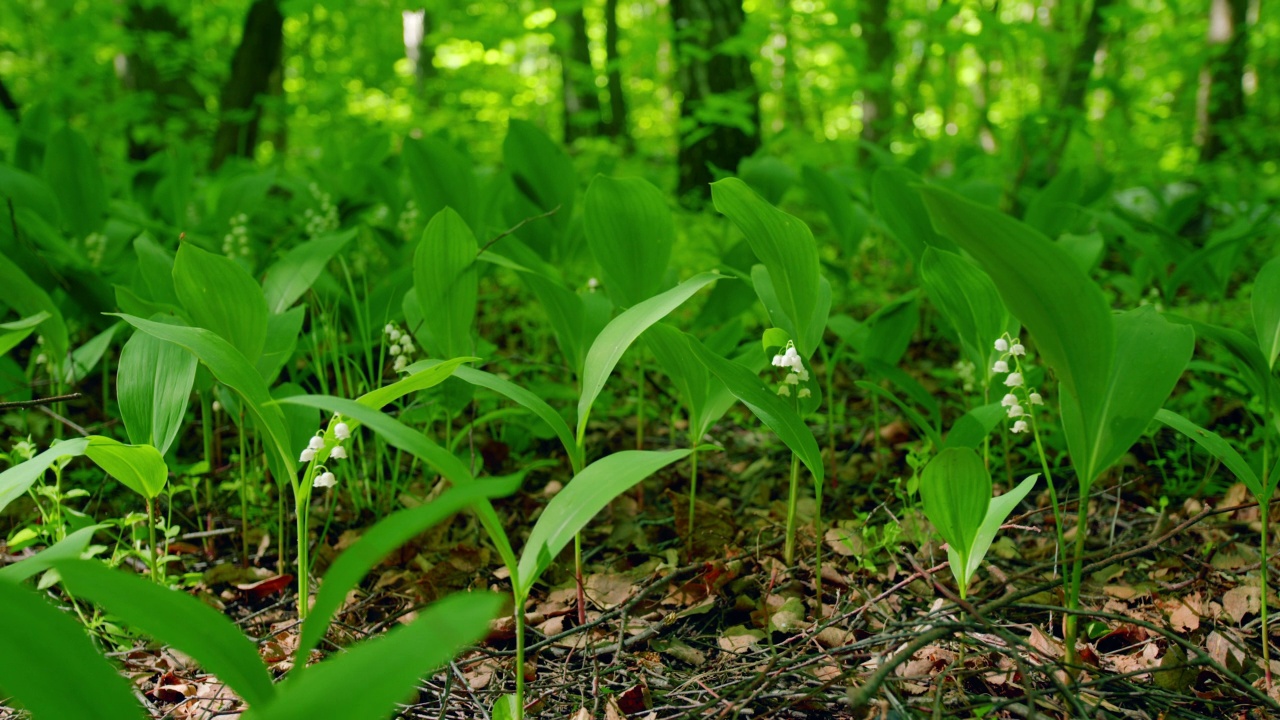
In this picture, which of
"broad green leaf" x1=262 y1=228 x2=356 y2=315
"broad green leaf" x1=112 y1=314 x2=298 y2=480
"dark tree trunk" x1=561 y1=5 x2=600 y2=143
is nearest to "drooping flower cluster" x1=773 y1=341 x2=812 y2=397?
"broad green leaf" x1=112 y1=314 x2=298 y2=480

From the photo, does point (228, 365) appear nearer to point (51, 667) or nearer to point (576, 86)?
point (51, 667)

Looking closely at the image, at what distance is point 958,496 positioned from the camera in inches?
53.1

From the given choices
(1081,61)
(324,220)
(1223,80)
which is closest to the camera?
(324,220)

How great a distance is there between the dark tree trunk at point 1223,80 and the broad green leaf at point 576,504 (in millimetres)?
7899

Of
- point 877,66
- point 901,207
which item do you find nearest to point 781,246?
point 901,207

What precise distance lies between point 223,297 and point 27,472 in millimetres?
652

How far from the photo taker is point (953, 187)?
3.77m

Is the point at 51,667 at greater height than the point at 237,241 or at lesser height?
lesser

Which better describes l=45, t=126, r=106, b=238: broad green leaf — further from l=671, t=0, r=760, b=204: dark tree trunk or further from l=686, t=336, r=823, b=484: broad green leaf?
l=671, t=0, r=760, b=204: dark tree trunk

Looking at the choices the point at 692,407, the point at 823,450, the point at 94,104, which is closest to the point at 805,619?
the point at 692,407

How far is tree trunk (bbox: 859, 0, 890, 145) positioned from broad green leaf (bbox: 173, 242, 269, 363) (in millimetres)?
6076

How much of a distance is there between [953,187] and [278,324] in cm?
310

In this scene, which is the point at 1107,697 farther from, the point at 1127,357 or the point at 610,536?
the point at 610,536

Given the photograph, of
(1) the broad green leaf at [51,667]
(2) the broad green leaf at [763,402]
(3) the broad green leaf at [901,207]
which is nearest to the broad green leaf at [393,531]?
(1) the broad green leaf at [51,667]
